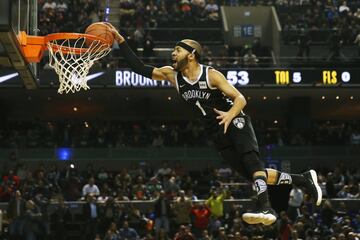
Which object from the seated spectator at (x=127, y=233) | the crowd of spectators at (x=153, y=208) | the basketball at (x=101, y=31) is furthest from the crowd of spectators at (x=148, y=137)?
the basketball at (x=101, y=31)

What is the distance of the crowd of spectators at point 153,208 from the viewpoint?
20578 millimetres

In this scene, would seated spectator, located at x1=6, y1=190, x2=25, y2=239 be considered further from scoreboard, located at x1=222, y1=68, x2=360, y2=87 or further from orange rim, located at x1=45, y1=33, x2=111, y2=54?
scoreboard, located at x1=222, y1=68, x2=360, y2=87

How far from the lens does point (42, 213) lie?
21406 millimetres

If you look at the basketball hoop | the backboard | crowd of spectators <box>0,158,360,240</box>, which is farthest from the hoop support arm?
crowd of spectators <box>0,158,360,240</box>

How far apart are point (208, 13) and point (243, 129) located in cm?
2821

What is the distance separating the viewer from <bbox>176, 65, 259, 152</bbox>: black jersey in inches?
362

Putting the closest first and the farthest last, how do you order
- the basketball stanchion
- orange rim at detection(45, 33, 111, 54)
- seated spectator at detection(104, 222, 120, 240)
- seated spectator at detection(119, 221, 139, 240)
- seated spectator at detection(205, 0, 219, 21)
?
orange rim at detection(45, 33, 111, 54) < the basketball stanchion < seated spectator at detection(104, 222, 120, 240) < seated spectator at detection(119, 221, 139, 240) < seated spectator at detection(205, 0, 219, 21)

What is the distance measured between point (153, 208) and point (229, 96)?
47.9 ft

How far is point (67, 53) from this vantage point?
1169 centimetres

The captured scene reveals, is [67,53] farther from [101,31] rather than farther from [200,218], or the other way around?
[200,218]

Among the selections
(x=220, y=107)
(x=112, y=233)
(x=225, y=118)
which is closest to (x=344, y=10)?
→ (x=112, y=233)

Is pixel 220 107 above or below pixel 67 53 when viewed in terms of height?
below

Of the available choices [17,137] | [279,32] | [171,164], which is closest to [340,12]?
[279,32]

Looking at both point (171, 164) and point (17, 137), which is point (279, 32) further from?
point (17, 137)
